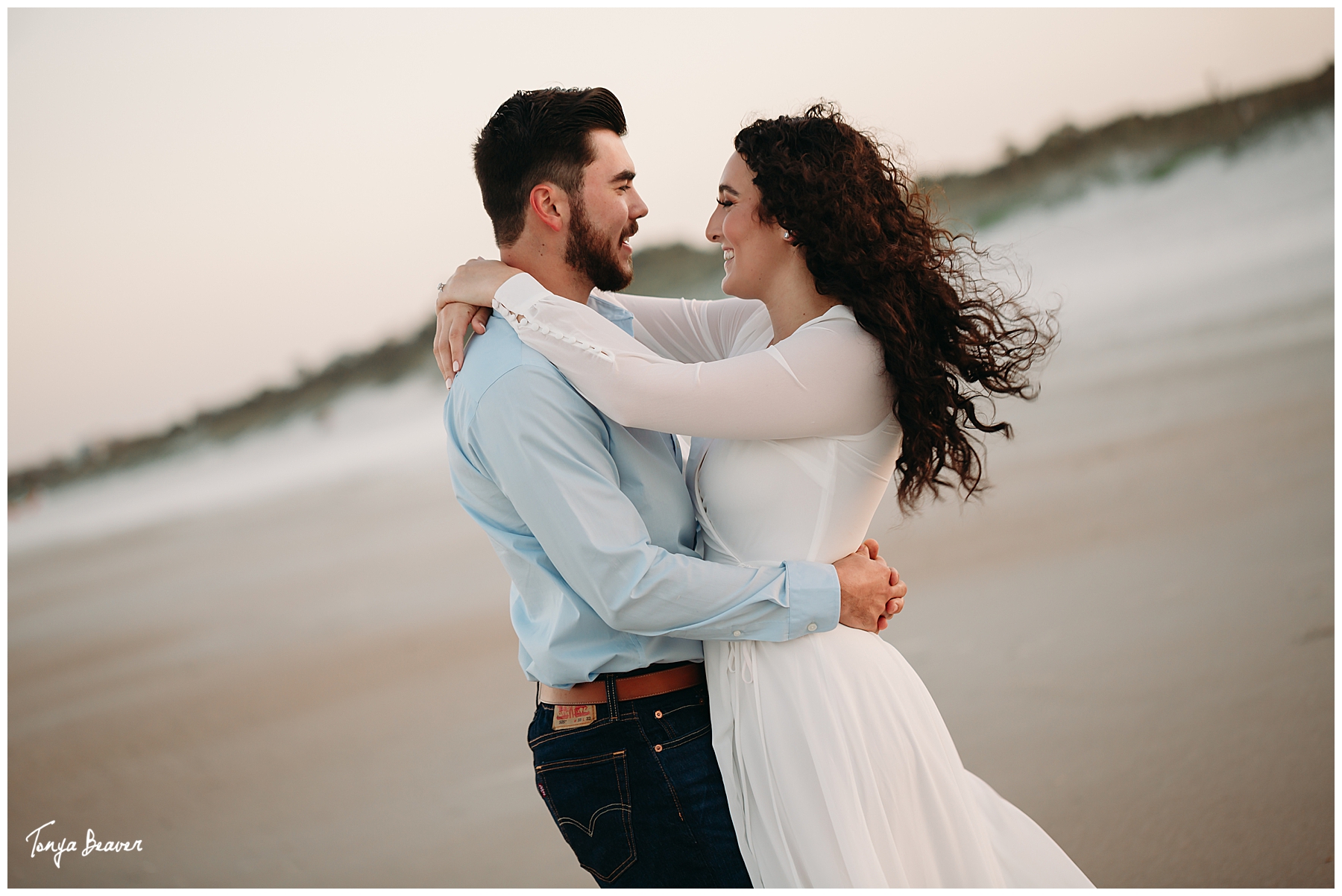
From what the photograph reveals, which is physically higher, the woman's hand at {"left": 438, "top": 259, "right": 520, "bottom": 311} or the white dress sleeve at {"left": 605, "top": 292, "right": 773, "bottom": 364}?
the woman's hand at {"left": 438, "top": 259, "right": 520, "bottom": 311}

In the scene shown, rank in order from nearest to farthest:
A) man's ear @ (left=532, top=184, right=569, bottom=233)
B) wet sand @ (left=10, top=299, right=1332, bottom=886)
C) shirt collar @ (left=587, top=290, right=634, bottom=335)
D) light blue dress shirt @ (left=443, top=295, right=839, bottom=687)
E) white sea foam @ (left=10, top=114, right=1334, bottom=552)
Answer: light blue dress shirt @ (left=443, top=295, right=839, bottom=687), man's ear @ (left=532, top=184, right=569, bottom=233), shirt collar @ (left=587, top=290, right=634, bottom=335), wet sand @ (left=10, top=299, right=1332, bottom=886), white sea foam @ (left=10, top=114, right=1334, bottom=552)

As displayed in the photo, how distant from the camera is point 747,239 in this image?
1675mm

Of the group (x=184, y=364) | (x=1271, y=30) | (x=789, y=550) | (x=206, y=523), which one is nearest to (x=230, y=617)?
(x=206, y=523)

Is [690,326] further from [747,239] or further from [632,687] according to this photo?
[632,687]

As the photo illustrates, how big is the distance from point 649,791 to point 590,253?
2.87 ft

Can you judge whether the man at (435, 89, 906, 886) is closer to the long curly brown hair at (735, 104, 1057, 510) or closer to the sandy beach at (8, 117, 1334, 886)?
the long curly brown hair at (735, 104, 1057, 510)

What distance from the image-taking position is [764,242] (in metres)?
1.67

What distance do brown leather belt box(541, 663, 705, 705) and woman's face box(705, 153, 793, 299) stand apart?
0.61 metres

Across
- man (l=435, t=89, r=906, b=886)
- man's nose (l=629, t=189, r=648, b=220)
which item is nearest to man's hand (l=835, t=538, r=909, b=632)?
man (l=435, t=89, r=906, b=886)

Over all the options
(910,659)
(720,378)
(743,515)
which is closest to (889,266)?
(720,378)

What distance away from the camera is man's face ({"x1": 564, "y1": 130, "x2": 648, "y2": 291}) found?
5.71 feet

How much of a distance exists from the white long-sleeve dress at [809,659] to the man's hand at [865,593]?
2 centimetres

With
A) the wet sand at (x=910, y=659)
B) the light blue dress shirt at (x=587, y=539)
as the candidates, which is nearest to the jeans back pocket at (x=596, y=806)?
the light blue dress shirt at (x=587, y=539)
